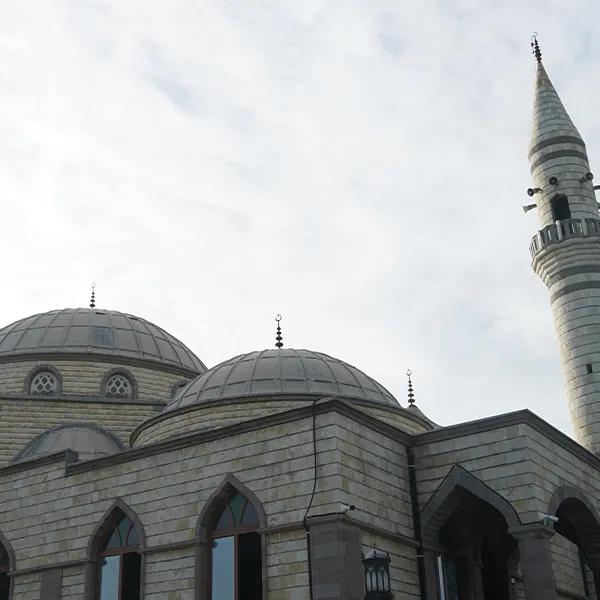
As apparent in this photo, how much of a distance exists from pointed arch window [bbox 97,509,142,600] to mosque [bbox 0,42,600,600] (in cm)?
3

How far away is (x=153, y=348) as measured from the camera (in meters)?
28.1

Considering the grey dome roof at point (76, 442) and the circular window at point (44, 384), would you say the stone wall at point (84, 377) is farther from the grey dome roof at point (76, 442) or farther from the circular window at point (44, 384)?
the grey dome roof at point (76, 442)

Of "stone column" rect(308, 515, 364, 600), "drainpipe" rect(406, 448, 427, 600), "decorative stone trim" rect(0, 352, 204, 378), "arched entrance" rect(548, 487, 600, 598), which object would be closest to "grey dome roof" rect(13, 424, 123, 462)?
"decorative stone trim" rect(0, 352, 204, 378)

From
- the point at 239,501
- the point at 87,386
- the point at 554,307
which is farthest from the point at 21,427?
the point at 554,307

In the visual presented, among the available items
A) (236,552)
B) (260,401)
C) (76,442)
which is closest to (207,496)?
(236,552)

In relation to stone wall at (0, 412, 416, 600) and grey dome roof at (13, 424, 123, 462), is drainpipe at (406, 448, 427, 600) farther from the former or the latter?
grey dome roof at (13, 424, 123, 462)

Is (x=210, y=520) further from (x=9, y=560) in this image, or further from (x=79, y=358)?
(x=79, y=358)

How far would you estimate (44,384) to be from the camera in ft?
84.2

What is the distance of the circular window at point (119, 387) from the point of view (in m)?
26.1

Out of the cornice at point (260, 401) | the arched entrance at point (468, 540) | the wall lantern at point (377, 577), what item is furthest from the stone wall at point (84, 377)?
the wall lantern at point (377, 577)

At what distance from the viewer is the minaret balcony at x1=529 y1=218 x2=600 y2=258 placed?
79.5 ft

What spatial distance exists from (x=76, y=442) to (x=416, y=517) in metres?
10.2

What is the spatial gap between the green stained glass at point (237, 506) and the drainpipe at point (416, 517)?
9.52ft

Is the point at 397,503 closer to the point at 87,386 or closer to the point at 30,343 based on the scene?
the point at 87,386
